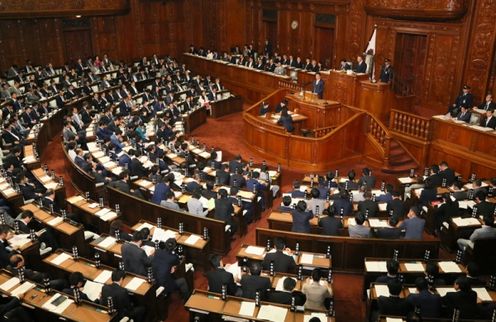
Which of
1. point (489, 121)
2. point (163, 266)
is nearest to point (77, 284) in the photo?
point (163, 266)

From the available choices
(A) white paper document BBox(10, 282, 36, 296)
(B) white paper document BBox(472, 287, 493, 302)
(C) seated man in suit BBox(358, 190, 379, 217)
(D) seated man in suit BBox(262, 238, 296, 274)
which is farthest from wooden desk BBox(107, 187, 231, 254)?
(B) white paper document BBox(472, 287, 493, 302)

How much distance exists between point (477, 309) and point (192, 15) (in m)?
24.0

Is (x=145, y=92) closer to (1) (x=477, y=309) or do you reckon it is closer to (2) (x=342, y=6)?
(2) (x=342, y=6)

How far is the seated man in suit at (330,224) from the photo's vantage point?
8.89 metres

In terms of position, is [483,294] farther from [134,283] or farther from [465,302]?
[134,283]

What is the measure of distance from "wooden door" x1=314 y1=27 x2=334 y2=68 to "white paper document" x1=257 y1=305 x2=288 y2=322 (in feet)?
50.7

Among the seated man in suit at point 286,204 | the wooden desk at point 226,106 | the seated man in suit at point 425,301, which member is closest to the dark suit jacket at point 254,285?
the seated man in suit at point 425,301

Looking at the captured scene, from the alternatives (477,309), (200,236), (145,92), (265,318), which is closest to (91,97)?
(145,92)

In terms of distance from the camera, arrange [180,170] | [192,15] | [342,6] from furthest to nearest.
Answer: [192,15], [342,6], [180,170]

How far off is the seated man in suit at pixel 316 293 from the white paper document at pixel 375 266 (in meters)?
1.22

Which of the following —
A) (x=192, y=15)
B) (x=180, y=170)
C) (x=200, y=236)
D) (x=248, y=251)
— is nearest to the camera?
(x=248, y=251)

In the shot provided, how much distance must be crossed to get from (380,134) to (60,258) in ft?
34.2

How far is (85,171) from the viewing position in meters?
11.7

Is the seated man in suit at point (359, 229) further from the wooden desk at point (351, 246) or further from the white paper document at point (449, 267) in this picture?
the white paper document at point (449, 267)
